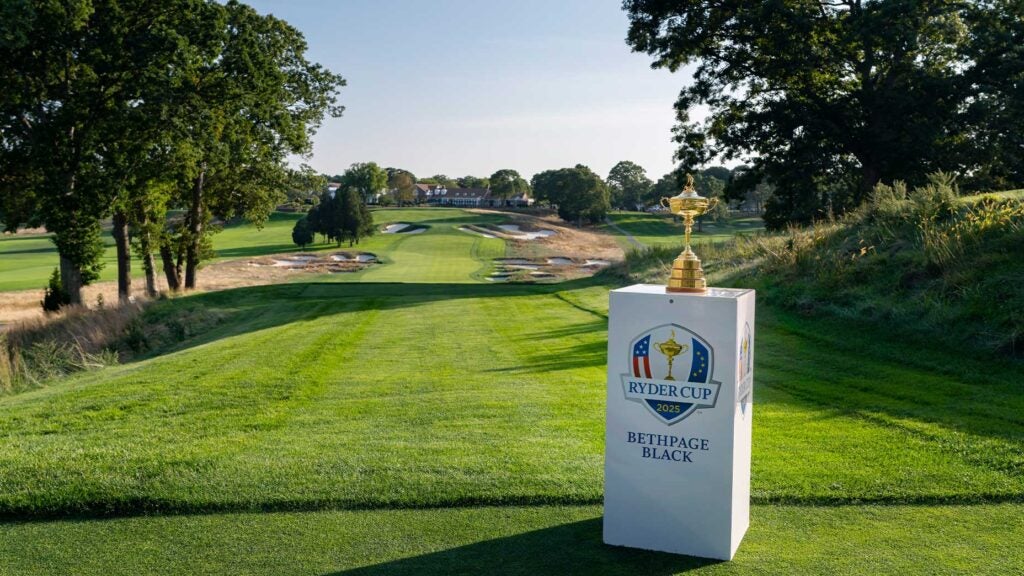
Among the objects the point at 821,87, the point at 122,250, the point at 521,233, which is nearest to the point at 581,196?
the point at 521,233

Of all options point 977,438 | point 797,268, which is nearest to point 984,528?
point 977,438

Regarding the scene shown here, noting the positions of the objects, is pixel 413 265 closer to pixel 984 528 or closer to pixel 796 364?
pixel 796 364

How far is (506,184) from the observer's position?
474 feet

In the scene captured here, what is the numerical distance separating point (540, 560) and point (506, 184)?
463 ft

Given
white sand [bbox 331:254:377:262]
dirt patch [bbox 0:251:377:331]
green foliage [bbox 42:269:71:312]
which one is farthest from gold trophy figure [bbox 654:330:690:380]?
Answer: white sand [bbox 331:254:377:262]

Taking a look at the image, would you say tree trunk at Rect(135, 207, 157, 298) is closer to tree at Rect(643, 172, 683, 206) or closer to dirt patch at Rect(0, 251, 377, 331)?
dirt patch at Rect(0, 251, 377, 331)

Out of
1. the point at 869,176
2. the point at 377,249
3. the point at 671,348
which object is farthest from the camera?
the point at 377,249

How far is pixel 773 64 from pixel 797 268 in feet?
46.4

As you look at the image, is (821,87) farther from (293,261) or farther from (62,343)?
(293,261)

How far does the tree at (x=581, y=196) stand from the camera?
94.4 m

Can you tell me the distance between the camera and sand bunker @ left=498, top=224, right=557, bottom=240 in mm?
76438

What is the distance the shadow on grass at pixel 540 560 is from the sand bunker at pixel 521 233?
68.9 metres

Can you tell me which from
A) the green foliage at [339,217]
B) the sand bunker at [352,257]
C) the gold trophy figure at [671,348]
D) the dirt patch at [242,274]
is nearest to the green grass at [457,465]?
the gold trophy figure at [671,348]

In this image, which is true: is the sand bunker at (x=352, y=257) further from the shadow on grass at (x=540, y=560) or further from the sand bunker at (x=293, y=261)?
the shadow on grass at (x=540, y=560)
